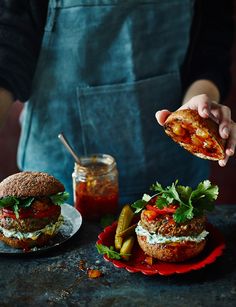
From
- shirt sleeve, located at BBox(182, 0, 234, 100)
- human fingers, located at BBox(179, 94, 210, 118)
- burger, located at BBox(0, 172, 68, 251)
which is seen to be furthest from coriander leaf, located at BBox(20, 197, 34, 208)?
shirt sleeve, located at BBox(182, 0, 234, 100)

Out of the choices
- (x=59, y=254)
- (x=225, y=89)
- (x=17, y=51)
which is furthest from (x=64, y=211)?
(x=225, y=89)

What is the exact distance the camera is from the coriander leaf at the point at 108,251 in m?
1.47

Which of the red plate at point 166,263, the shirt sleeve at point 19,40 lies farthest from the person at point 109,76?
the red plate at point 166,263

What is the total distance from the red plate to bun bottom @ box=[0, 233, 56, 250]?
0.50 feet

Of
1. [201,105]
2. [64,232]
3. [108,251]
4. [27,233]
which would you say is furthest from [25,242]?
[201,105]

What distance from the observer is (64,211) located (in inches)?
68.7

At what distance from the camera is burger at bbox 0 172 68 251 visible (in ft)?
5.04

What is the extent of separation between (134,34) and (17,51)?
1.35 feet

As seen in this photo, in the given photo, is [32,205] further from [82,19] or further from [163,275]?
[82,19]

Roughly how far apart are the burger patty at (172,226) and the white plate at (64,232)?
0.84 feet

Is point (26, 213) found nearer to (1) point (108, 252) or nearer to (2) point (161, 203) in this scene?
(1) point (108, 252)

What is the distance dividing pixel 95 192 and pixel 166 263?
1.29 ft

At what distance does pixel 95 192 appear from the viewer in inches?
69.4

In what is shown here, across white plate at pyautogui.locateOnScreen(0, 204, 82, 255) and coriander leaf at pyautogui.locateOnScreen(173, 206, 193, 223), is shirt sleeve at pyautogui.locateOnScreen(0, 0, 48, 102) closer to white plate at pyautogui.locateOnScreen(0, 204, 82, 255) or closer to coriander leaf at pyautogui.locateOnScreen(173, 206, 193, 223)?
white plate at pyautogui.locateOnScreen(0, 204, 82, 255)
